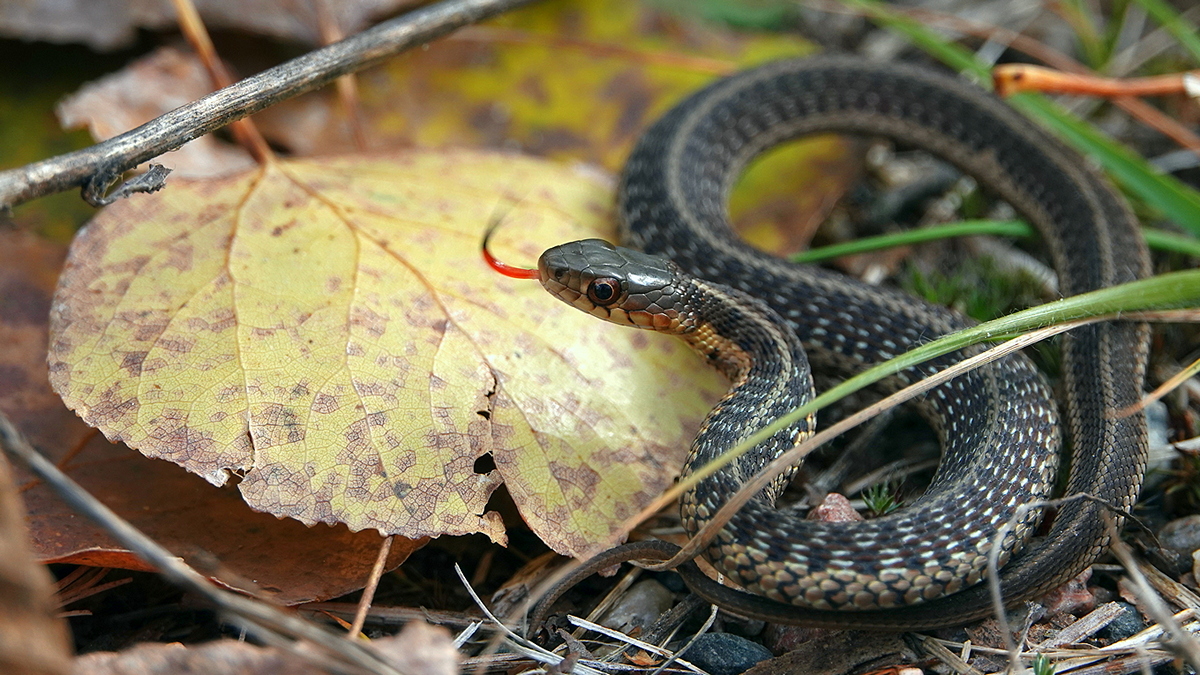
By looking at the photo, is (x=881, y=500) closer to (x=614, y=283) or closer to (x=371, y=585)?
(x=614, y=283)

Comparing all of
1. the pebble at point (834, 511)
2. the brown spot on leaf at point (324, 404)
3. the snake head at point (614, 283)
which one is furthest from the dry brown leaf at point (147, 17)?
the pebble at point (834, 511)

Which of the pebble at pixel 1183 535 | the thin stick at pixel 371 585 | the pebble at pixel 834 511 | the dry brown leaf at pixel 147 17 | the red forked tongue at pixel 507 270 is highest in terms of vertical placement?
the dry brown leaf at pixel 147 17

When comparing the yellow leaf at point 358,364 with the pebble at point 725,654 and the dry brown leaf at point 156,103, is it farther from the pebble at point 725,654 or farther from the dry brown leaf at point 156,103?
the dry brown leaf at point 156,103

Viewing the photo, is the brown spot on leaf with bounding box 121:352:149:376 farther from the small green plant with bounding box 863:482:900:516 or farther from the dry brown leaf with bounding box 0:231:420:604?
the small green plant with bounding box 863:482:900:516

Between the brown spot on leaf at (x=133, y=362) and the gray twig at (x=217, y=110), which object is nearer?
the gray twig at (x=217, y=110)

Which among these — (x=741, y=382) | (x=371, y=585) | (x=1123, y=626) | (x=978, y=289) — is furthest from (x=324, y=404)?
(x=978, y=289)

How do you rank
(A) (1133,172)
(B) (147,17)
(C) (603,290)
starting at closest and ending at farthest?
1. (C) (603,290)
2. (A) (1133,172)
3. (B) (147,17)
